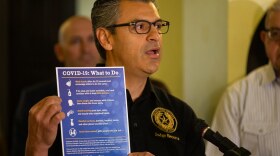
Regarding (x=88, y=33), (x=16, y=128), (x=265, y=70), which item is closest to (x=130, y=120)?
(x=265, y=70)

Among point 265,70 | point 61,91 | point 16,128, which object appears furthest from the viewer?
point 16,128

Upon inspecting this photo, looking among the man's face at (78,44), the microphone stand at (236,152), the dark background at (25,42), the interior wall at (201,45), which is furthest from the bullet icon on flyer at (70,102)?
the dark background at (25,42)

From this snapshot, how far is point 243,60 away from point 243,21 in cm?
18

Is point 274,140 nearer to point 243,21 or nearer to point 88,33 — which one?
point 243,21

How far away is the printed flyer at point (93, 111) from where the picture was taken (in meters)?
1.50

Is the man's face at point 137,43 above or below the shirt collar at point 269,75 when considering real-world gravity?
above

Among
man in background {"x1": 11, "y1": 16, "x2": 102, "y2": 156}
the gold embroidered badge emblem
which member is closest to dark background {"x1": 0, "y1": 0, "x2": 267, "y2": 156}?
man in background {"x1": 11, "y1": 16, "x2": 102, "y2": 156}

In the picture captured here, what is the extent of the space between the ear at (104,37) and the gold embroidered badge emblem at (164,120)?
0.84 ft

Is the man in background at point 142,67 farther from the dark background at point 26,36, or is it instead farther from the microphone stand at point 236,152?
the dark background at point 26,36

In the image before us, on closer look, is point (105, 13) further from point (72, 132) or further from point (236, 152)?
point (236, 152)

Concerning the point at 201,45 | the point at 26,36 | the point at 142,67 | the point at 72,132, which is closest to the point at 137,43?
the point at 142,67

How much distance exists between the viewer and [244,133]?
239 centimetres

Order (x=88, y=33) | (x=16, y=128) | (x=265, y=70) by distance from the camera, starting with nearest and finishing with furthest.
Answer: (x=265, y=70) < (x=16, y=128) < (x=88, y=33)

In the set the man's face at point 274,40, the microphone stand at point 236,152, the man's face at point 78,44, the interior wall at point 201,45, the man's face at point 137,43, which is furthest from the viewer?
the man's face at point 78,44
